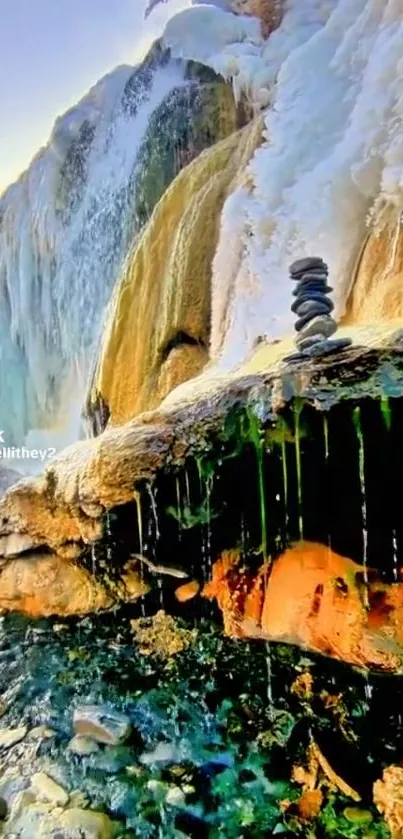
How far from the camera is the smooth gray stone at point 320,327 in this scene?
250 cm

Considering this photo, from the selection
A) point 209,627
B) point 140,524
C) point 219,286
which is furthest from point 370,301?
point 209,627

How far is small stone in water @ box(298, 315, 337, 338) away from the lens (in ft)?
8.19

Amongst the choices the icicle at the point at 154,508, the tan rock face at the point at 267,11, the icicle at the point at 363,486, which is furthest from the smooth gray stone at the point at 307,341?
the tan rock face at the point at 267,11

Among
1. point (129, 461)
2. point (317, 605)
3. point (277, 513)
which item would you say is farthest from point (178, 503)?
point (317, 605)

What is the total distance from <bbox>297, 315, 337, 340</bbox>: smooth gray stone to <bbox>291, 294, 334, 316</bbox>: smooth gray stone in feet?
0.53

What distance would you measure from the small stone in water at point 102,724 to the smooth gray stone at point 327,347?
1.65 m

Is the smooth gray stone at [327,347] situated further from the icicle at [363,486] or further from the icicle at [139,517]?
the icicle at [139,517]

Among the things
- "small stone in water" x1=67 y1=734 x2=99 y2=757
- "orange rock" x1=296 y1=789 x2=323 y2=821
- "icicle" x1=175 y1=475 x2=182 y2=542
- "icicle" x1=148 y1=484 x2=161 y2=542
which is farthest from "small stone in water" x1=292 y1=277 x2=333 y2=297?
"small stone in water" x1=67 y1=734 x2=99 y2=757

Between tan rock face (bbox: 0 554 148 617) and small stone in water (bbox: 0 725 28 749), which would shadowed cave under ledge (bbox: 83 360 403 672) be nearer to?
tan rock face (bbox: 0 554 148 617)

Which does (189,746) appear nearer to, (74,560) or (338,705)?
(338,705)

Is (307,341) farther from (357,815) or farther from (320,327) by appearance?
(357,815)

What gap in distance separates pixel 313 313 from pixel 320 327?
182mm

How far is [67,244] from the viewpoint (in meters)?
5.33

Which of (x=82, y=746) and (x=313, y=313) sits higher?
(x=313, y=313)
